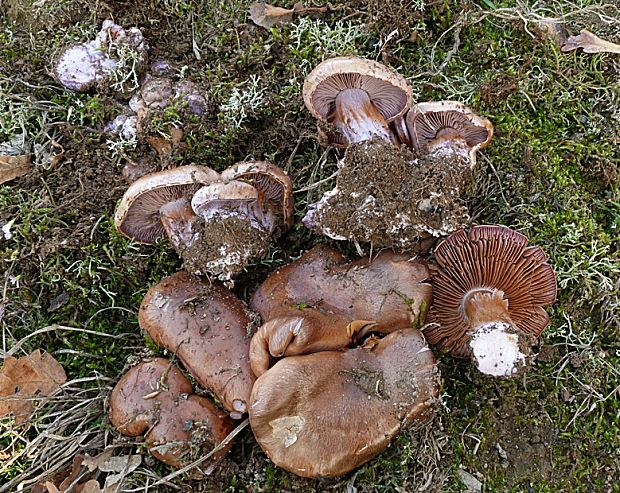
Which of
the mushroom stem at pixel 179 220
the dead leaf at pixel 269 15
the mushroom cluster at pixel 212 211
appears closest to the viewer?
the mushroom cluster at pixel 212 211

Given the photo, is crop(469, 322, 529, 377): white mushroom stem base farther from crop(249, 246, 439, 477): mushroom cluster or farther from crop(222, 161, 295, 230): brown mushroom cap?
crop(222, 161, 295, 230): brown mushroom cap

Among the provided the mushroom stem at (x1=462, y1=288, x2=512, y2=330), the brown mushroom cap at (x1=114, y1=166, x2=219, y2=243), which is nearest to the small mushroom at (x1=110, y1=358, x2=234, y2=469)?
the brown mushroom cap at (x1=114, y1=166, x2=219, y2=243)

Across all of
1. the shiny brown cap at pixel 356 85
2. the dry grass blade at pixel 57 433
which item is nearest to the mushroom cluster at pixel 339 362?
the shiny brown cap at pixel 356 85

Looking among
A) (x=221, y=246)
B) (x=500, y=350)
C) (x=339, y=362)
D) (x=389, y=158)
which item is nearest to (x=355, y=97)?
(x=389, y=158)

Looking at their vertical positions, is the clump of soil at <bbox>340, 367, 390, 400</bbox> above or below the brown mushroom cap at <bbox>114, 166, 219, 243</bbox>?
below

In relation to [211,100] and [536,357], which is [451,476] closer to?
[536,357]

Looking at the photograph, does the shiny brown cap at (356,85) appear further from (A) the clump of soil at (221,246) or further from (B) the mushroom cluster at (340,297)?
(A) the clump of soil at (221,246)

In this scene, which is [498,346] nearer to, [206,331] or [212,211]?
[206,331]
